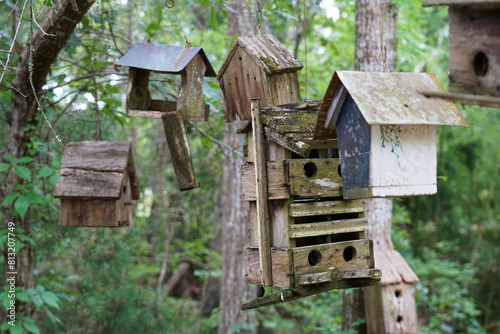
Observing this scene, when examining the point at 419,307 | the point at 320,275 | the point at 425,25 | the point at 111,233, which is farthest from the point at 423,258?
the point at 320,275

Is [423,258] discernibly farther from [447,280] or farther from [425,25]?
[425,25]

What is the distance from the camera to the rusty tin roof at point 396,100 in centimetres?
194

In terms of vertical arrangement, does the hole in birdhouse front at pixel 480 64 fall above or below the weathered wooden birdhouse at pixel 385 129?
above

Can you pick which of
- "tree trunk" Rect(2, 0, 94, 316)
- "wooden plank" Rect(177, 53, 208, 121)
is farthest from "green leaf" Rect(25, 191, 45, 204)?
"wooden plank" Rect(177, 53, 208, 121)

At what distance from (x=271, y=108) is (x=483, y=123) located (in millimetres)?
9691

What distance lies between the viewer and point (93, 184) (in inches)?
129

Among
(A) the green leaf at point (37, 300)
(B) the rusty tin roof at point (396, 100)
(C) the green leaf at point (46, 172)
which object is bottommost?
(A) the green leaf at point (37, 300)

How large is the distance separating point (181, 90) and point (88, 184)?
88 centimetres

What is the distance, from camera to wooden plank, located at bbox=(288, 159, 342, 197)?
247cm

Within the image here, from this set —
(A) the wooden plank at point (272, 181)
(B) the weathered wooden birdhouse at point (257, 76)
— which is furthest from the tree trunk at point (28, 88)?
(A) the wooden plank at point (272, 181)

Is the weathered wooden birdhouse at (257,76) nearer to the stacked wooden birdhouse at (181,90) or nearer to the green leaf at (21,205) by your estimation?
the stacked wooden birdhouse at (181,90)

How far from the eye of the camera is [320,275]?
2.49 m

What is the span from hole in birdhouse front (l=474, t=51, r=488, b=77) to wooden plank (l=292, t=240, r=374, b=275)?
1.20 metres

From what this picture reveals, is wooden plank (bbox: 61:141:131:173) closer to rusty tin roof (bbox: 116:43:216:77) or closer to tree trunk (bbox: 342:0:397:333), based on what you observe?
rusty tin roof (bbox: 116:43:216:77)
